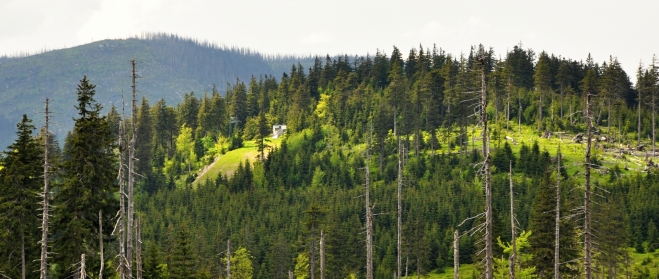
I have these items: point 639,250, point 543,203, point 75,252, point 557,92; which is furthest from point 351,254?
point 557,92

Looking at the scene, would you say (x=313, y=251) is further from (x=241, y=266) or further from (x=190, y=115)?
(x=190, y=115)

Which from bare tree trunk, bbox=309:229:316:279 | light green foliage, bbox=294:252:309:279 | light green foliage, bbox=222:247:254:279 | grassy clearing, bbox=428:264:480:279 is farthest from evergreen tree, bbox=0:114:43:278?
grassy clearing, bbox=428:264:480:279

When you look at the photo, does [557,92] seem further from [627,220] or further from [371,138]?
[627,220]

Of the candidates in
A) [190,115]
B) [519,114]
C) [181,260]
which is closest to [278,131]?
[190,115]

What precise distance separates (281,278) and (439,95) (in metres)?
63.2

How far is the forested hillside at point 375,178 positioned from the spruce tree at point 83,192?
14cm

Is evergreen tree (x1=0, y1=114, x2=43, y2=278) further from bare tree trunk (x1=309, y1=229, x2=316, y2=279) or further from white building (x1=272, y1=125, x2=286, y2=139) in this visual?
white building (x1=272, y1=125, x2=286, y2=139)

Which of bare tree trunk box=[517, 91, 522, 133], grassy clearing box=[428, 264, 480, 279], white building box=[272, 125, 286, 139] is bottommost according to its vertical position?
grassy clearing box=[428, 264, 480, 279]

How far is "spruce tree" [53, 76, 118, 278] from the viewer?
43500 mm

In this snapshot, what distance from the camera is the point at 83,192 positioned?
43.8m

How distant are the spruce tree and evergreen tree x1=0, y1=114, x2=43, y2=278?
8.13 ft

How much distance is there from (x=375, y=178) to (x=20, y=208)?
79532 millimetres

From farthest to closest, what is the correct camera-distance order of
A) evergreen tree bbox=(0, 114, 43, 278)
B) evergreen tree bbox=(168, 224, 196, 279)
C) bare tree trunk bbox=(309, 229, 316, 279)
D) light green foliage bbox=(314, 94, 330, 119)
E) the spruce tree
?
light green foliage bbox=(314, 94, 330, 119) < bare tree trunk bbox=(309, 229, 316, 279) < evergreen tree bbox=(168, 224, 196, 279) < evergreen tree bbox=(0, 114, 43, 278) < the spruce tree

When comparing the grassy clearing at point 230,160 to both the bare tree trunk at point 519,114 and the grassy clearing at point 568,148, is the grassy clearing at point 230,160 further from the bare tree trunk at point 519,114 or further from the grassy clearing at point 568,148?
the bare tree trunk at point 519,114
